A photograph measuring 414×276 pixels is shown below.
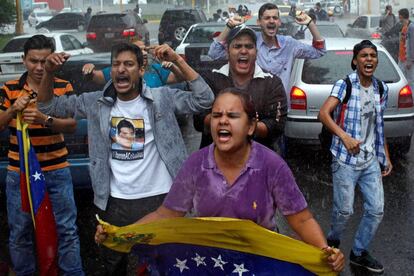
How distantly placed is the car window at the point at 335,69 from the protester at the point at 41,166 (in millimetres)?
4218

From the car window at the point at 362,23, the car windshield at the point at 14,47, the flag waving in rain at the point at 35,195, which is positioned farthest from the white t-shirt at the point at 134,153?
the car window at the point at 362,23

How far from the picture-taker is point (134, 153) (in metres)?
3.58

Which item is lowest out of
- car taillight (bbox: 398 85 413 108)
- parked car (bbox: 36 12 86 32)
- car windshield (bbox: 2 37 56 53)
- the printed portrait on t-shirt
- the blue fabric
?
car taillight (bbox: 398 85 413 108)

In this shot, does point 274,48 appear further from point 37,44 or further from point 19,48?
point 19,48

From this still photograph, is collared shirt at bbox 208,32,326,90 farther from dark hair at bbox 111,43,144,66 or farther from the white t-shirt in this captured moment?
the white t-shirt

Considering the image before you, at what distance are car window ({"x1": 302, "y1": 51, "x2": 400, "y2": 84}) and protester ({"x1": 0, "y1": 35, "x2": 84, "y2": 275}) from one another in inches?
166

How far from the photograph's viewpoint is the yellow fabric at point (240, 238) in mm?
2719

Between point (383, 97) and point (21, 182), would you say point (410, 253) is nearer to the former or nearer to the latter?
point (383, 97)

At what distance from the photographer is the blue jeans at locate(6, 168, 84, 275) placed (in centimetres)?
408

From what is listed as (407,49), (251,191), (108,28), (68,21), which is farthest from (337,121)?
(68,21)

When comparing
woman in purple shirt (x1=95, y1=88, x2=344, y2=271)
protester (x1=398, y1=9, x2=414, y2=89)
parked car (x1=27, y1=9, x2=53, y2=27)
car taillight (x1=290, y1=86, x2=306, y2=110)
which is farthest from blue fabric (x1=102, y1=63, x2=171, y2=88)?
parked car (x1=27, y1=9, x2=53, y2=27)

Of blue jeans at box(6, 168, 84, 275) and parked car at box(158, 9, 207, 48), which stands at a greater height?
parked car at box(158, 9, 207, 48)

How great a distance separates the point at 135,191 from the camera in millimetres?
3613

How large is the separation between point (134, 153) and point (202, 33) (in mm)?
13300
